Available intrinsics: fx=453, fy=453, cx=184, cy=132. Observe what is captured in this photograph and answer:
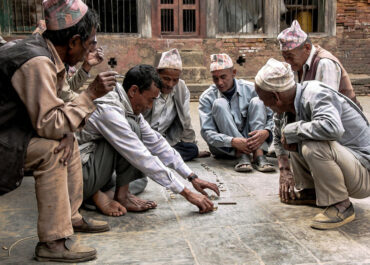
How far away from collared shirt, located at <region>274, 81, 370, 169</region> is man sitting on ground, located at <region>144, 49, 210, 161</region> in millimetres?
1820

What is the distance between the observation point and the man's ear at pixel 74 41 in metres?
2.47

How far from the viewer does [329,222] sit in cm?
296

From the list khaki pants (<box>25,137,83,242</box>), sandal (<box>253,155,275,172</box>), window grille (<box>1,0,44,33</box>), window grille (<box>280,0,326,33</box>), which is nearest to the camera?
khaki pants (<box>25,137,83,242</box>)

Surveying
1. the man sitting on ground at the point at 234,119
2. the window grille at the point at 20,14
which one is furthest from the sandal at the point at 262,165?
the window grille at the point at 20,14

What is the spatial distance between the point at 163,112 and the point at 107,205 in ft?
5.88

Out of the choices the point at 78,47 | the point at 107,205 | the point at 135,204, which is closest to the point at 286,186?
the point at 135,204

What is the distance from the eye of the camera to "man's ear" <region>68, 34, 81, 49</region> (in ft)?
8.09

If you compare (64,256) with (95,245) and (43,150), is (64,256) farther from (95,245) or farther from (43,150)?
(43,150)

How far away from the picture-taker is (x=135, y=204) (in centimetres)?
338

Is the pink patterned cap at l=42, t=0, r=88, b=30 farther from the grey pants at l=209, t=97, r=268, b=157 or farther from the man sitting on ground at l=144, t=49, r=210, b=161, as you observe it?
the grey pants at l=209, t=97, r=268, b=157

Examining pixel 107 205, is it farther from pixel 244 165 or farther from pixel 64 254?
pixel 244 165

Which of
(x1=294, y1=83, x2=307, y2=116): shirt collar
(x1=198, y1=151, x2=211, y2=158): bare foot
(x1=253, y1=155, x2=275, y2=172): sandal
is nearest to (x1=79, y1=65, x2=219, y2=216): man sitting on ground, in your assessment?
(x1=294, y1=83, x2=307, y2=116): shirt collar

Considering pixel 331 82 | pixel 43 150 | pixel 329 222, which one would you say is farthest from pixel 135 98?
pixel 331 82

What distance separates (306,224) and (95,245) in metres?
1.40
